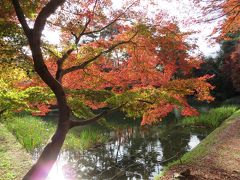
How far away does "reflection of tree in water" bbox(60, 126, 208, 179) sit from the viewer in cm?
981

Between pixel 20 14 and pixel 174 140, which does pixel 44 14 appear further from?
pixel 174 140

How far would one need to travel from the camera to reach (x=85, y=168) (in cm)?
1034

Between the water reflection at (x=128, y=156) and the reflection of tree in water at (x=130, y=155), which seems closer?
the water reflection at (x=128, y=156)

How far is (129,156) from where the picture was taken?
38.1 ft

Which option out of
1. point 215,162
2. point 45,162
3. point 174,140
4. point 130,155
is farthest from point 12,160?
point 174,140

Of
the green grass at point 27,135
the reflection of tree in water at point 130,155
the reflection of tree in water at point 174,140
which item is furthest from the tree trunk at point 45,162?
the reflection of tree in water at point 174,140

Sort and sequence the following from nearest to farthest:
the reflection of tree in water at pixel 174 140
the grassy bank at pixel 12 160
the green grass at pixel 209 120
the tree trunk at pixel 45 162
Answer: the tree trunk at pixel 45 162 → the grassy bank at pixel 12 160 → the reflection of tree in water at pixel 174 140 → the green grass at pixel 209 120

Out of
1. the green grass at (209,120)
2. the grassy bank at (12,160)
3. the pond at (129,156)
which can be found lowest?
the pond at (129,156)

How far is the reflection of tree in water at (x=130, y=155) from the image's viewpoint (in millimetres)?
9812

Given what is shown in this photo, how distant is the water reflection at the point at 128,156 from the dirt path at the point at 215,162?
135 centimetres

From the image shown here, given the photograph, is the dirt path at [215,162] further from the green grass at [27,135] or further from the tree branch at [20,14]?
the green grass at [27,135]

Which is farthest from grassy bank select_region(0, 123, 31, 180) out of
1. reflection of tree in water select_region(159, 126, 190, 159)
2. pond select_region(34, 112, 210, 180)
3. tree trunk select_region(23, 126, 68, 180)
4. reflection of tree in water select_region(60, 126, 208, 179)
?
reflection of tree in water select_region(159, 126, 190, 159)

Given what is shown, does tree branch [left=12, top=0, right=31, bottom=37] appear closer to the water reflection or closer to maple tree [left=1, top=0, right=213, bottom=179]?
maple tree [left=1, top=0, right=213, bottom=179]

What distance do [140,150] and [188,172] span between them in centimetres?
615
